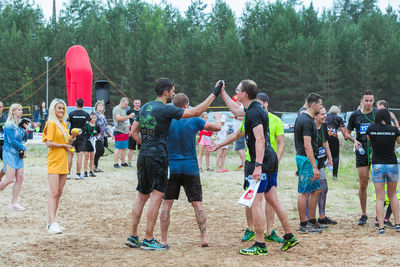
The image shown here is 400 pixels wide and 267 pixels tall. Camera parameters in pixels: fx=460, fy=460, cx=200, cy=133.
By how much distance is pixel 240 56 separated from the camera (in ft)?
152

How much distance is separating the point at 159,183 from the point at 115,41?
4712 centimetres

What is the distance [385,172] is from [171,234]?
314 cm

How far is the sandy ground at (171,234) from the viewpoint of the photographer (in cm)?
514

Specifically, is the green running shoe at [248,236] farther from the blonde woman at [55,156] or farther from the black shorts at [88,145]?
the black shorts at [88,145]

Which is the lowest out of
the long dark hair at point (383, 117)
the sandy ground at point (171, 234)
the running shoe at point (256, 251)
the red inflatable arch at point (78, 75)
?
the sandy ground at point (171, 234)

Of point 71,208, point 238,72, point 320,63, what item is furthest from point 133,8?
point 71,208

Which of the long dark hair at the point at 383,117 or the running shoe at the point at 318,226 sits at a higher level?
the long dark hair at the point at 383,117

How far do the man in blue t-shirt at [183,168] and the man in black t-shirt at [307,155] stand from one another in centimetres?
131

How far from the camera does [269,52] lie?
45.6 metres

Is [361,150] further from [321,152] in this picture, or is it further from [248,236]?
[248,236]

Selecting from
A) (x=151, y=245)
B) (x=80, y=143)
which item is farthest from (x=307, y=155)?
(x=80, y=143)

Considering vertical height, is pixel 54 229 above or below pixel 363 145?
below

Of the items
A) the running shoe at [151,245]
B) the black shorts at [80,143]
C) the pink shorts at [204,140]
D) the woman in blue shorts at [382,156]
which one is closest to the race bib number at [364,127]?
the woman in blue shorts at [382,156]

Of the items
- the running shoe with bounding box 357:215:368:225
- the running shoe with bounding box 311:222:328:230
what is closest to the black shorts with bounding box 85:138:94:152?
the running shoe with bounding box 311:222:328:230
